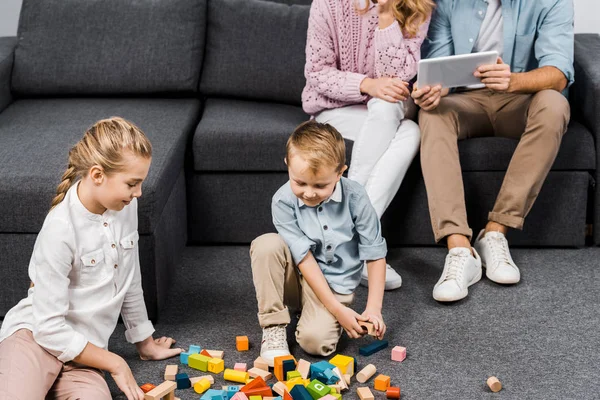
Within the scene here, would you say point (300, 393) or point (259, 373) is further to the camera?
point (259, 373)

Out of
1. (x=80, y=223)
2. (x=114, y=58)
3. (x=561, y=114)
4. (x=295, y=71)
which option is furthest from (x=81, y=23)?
(x=561, y=114)

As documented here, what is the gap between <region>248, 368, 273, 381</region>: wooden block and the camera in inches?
80.5

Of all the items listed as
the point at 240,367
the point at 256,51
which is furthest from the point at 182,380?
the point at 256,51

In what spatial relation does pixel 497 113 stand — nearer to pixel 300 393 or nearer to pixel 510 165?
pixel 510 165

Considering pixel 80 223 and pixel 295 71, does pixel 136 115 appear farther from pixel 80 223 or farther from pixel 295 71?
pixel 80 223

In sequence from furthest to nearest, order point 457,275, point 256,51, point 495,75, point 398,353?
point 256,51
point 495,75
point 457,275
point 398,353

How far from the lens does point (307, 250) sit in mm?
2135

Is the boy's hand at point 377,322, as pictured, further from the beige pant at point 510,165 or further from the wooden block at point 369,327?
the beige pant at point 510,165

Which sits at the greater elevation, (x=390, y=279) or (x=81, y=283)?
(x=81, y=283)

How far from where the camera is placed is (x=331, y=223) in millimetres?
2170

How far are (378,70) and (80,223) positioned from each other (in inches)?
46.9

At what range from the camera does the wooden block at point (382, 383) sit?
199 cm

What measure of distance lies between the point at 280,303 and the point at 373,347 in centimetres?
27

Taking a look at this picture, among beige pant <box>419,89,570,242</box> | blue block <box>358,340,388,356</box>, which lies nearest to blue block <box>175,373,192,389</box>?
blue block <box>358,340,388,356</box>
